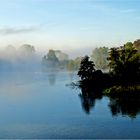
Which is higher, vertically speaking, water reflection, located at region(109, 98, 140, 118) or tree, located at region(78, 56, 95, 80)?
tree, located at region(78, 56, 95, 80)

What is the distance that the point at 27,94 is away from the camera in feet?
308

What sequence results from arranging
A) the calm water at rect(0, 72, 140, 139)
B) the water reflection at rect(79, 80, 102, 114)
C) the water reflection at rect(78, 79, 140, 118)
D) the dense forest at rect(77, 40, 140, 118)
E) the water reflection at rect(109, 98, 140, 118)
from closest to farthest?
the calm water at rect(0, 72, 140, 139) < the water reflection at rect(109, 98, 140, 118) < the water reflection at rect(78, 79, 140, 118) < the water reflection at rect(79, 80, 102, 114) < the dense forest at rect(77, 40, 140, 118)

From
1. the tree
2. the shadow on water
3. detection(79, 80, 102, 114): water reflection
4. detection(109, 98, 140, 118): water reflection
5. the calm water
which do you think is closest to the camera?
the calm water

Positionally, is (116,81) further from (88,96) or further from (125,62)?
(88,96)

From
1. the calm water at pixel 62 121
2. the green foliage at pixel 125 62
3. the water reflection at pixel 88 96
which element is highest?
the green foliage at pixel 125 62

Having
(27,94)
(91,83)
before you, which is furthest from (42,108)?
(91,83)

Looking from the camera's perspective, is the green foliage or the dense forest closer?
the dense forest

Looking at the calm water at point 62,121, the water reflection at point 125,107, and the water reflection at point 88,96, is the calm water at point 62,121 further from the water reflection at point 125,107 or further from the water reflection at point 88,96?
the water reflection at point 125,107

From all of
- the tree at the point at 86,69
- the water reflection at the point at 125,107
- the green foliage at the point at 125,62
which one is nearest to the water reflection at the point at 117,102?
the water reflection at the point at 125,107

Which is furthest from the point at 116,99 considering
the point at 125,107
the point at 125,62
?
the point at 125,62

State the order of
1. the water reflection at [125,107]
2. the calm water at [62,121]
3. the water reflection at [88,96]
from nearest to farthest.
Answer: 1. the calm water at [62,121]
2. the water reflection at [125,107]
3. the water reflection at [88,96]

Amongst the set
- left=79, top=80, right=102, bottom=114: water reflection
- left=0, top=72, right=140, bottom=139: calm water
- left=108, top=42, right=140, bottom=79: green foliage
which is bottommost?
left=0, top=72, right=140, bottom=139: calm water

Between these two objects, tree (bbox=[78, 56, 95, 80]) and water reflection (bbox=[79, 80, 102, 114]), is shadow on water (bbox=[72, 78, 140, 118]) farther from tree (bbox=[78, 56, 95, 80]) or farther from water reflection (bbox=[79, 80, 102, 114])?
tree (bbox=[78, 56, 95, 80])

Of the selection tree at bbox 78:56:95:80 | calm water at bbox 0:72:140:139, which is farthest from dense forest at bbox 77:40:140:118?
calm water at bbox 0:72:140:139
